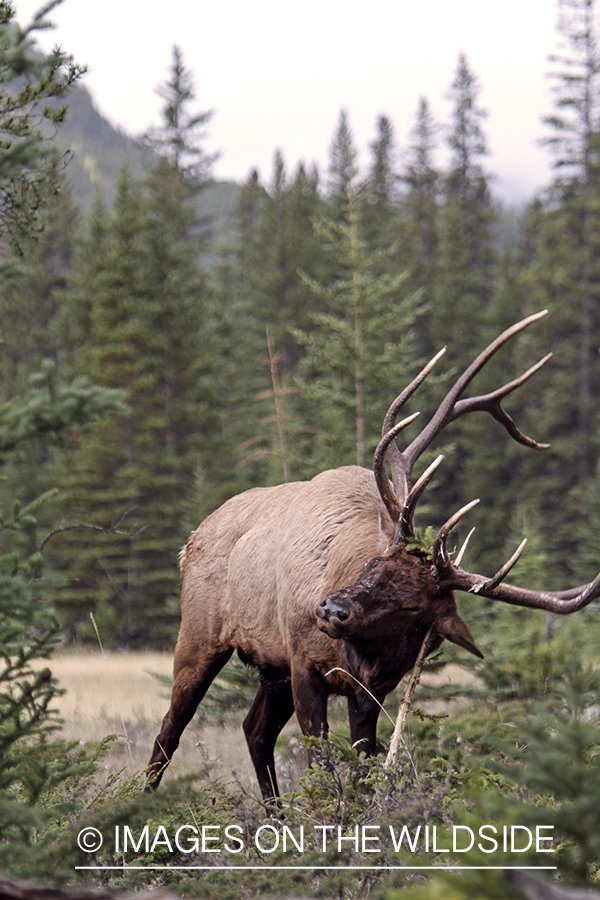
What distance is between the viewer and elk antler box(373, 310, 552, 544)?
161 inches

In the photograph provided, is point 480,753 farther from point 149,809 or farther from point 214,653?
point 149,809

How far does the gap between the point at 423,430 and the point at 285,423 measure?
14.2 metres

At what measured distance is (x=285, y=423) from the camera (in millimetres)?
18828

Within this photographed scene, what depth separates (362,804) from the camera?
3439mm

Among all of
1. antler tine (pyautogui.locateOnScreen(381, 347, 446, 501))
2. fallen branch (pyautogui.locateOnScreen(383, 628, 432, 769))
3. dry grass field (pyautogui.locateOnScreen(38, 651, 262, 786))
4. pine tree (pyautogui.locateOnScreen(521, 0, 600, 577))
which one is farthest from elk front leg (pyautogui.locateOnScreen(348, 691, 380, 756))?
pine tree (pyautogui.locateOnScreen(521, 0, 600, 577))

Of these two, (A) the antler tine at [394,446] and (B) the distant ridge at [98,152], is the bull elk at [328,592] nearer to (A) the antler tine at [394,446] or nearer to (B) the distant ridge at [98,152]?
(A) the antler tine at [394,446]

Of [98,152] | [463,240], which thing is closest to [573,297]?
[463,240]

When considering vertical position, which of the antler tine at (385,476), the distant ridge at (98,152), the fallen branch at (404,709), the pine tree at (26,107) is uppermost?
the distant ridge at (98,152)

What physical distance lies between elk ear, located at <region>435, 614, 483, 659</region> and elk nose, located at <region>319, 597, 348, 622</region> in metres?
0.63

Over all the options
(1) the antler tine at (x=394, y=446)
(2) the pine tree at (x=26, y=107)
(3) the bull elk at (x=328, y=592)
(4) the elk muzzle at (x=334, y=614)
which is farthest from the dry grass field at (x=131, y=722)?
(2) the pine tree at (x=26, y=107)

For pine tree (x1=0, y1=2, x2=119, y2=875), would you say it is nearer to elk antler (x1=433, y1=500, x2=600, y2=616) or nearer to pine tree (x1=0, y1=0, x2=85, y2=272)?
pine tree (x1=0, y1=0, x2=85, y2=272)

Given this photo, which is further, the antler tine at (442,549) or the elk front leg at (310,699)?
the elk front leg at (310,699)

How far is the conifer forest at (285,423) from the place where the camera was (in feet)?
8.64

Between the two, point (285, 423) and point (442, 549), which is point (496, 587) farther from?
point (285, 423)
